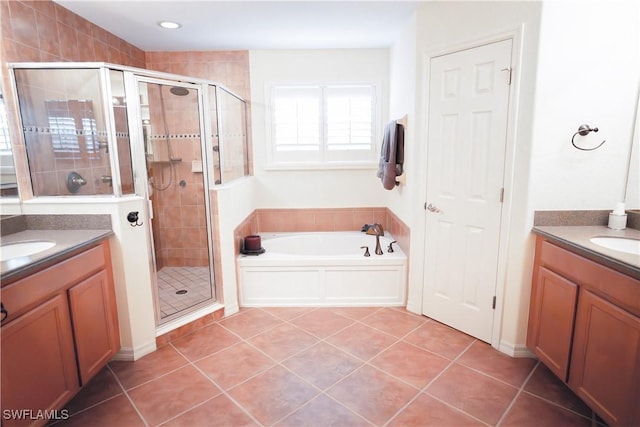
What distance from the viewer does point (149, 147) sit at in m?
2.69

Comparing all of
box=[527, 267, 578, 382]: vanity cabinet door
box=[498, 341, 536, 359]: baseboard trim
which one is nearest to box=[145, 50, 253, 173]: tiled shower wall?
box=[527, 267, 578, 382]: vanity cabinet door

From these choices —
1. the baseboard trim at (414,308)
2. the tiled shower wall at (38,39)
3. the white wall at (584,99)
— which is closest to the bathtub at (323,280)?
the baseboard trim at (414,308)

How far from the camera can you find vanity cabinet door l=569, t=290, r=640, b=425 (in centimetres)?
148

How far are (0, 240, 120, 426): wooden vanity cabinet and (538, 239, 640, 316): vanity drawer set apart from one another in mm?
2635

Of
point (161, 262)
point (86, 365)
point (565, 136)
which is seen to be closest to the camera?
point (86, 365)

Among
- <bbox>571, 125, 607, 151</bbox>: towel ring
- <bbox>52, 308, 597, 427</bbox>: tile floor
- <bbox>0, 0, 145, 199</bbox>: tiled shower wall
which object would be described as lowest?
<bbox>52, 308, 597, 427</bbox>: tile floor

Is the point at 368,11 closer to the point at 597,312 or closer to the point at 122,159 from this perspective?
the point at 122,159

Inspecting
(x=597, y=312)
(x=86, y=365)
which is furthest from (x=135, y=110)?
(x=597, y=312)

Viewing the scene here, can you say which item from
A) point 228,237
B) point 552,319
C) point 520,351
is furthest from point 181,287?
point 552,319

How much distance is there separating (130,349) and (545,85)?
3.12 m

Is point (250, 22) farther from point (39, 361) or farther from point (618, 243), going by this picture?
point (618, 243)

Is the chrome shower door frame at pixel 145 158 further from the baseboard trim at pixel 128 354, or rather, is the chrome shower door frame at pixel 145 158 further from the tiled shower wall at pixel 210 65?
the tiled shower wall at pixel 210 65

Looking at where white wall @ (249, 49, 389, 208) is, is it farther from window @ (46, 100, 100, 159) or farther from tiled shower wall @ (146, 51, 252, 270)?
window @ (46, 100, 100, 159)

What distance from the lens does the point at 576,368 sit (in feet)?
5.97
